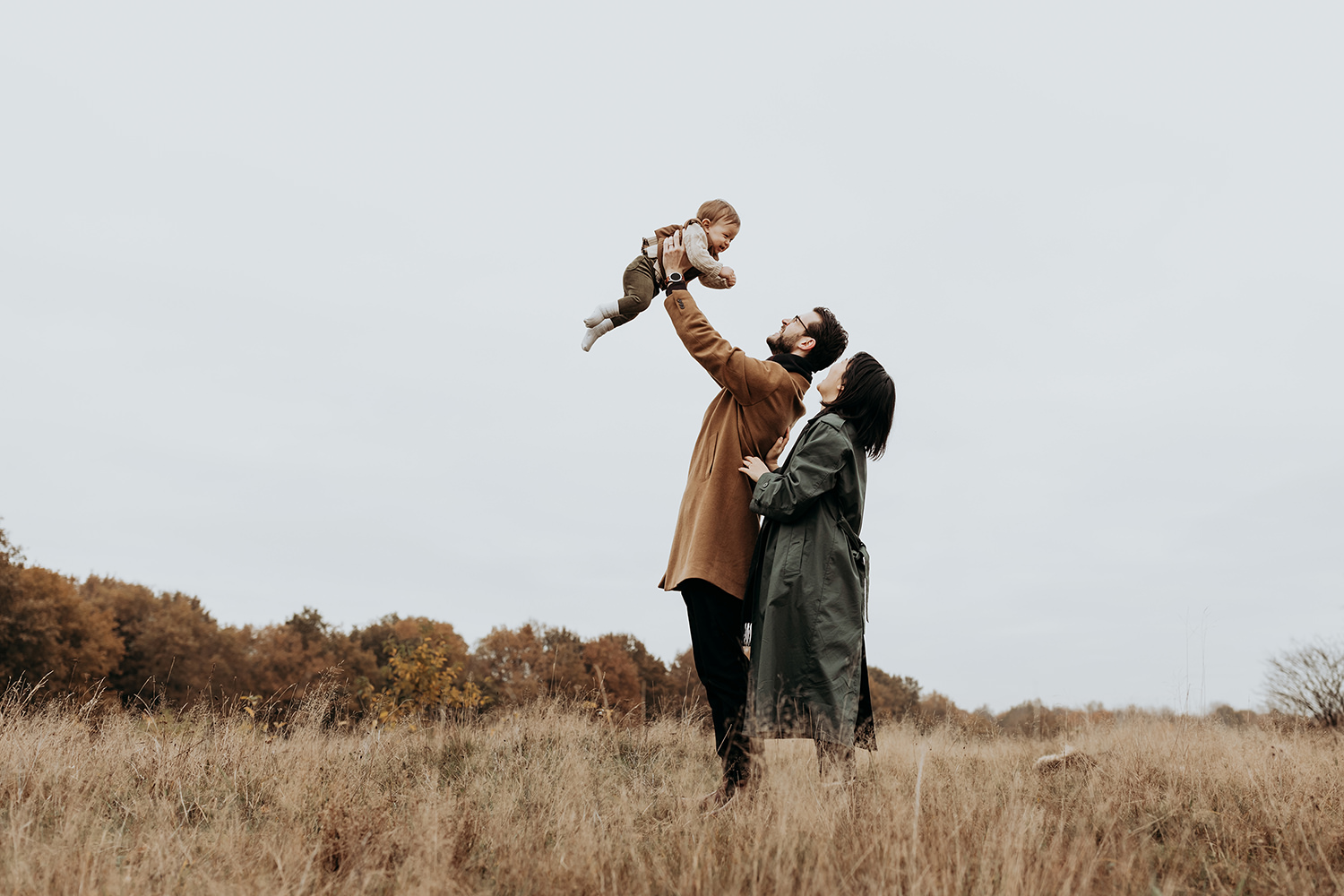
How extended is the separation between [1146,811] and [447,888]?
334 centimetres

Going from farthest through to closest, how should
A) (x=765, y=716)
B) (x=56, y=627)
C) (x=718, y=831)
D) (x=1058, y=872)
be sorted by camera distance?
(x=56, y=627) < (x=765, y=716) < (x=718, y=831) < (x=1058, y=872)

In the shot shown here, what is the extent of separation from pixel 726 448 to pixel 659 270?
1010 mm

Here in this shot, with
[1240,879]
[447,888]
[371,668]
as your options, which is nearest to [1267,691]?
[1240,879]

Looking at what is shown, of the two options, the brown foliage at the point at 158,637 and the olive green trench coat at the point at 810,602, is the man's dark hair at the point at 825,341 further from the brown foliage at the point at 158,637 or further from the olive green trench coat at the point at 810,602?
the brown foliage at the point at 158,637

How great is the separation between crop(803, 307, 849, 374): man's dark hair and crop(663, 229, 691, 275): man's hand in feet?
2.38

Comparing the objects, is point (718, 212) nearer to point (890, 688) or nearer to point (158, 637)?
point (890, 688)

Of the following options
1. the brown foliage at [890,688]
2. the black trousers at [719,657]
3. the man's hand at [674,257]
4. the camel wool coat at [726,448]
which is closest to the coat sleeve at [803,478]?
the camel wool coat at [726,448]

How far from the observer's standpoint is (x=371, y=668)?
135 feet

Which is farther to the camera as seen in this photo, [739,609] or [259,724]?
[259,724]

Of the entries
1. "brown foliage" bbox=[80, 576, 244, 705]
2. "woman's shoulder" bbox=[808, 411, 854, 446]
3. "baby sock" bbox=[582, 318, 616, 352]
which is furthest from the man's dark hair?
"brown foliage" bbox=[80, 576, 244, 705]

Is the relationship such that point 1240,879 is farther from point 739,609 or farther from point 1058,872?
point 739,609

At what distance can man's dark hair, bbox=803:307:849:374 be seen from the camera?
13.0 ft

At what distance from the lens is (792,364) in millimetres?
3830

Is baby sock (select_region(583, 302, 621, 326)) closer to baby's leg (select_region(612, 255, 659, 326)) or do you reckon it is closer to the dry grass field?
baby's leg (select_region(612, 255, 659, 326))
